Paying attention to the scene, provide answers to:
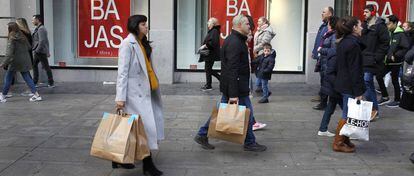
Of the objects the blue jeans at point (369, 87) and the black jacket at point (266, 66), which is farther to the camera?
the black jacket at point (266, 66)

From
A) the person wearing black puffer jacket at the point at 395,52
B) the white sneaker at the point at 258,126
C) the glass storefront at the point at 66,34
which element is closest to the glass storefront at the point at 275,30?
the glass storefront at the point at 66,34

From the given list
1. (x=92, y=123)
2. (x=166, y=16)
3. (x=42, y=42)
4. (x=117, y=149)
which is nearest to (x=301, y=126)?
(x=92, y=123)

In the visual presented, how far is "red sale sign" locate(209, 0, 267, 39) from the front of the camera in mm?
13125

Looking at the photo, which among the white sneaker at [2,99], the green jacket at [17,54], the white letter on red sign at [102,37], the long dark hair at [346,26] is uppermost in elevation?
the long dark hair at [346,26]

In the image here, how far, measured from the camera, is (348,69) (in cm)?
676

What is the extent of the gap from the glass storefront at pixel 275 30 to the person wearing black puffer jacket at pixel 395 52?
335cm

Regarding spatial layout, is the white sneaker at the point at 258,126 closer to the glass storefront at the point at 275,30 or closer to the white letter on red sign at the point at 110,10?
the glass storefront at the point at 275,30

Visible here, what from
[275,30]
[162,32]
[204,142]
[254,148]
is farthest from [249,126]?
[275,30]

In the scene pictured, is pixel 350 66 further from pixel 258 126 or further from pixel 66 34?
pixel 66 34

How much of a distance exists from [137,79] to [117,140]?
71 cm

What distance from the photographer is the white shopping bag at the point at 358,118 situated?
255 inches

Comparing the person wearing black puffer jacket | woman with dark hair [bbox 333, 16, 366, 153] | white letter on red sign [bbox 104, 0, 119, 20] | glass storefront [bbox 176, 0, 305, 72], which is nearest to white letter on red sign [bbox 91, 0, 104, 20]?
white letter on red sign [bbox 104, 0, 119, 20]

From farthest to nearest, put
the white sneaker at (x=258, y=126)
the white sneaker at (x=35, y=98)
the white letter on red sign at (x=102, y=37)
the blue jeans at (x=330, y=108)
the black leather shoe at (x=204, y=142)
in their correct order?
1. the white letter on red sign at (x=102, y=37)
2. the white sneaker at (x=35, y=98)
3. the white sneaker at (x=258, y=126)
4. the blue jeans at (x=330, y=108)
5. the black leather shoe at (x=204, y=142)

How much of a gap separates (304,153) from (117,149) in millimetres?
2540
